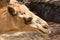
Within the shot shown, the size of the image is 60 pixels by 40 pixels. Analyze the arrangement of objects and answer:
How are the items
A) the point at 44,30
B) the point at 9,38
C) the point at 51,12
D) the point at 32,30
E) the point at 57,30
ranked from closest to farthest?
the point at 9,38 → the point at 32,30 → the point at 44,30 → the point at 57,30 → the point at 51,12

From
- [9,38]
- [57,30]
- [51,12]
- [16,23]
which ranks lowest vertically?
[9,38]

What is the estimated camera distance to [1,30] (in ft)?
3.51

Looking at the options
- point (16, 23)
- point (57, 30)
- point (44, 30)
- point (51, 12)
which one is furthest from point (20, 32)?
point (51, 12)

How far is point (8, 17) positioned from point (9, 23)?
0.04 m

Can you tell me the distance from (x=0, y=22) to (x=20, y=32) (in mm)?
129

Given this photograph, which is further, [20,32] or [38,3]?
[38,3]

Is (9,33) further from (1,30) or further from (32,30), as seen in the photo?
(32,30)

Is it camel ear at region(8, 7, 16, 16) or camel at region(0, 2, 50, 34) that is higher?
camel ear at region(8, 7, 16, 16)

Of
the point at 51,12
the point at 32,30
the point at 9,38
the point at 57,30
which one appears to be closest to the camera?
the point at 9,38

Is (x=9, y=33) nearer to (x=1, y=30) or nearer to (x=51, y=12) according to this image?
(x=1, y=30)

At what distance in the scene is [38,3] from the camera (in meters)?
2.45

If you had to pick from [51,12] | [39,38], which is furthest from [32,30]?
[51,12]

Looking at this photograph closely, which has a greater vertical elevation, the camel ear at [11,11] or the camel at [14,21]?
A: the camel ear at [11,11]

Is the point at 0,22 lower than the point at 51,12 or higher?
lower
